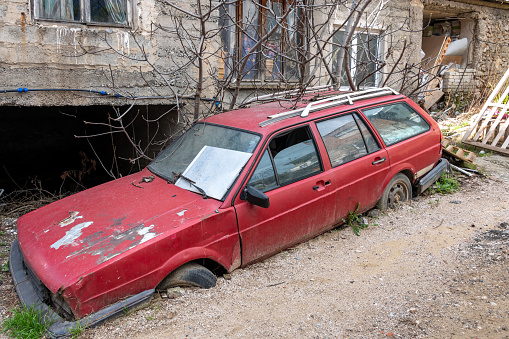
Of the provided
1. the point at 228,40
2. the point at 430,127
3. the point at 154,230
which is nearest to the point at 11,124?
the point at 228,40

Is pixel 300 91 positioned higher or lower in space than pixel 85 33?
lower

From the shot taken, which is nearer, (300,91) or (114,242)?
(114,242)

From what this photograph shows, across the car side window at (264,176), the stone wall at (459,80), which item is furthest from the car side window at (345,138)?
the stone wall at (459,80)

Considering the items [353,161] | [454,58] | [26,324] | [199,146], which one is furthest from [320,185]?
[454,58]

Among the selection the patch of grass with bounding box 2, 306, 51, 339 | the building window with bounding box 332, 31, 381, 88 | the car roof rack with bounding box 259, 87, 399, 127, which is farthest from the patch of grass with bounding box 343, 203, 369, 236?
the building window with bounding box 332, 31, 381, 88

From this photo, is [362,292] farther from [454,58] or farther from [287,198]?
[454,58]

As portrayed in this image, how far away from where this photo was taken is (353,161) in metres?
4.53

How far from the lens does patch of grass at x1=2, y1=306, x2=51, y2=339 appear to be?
2920mm

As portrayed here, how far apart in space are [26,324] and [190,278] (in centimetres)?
120

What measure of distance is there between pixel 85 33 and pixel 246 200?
3654mm

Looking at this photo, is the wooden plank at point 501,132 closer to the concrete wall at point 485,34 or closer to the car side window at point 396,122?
the car side window at point 396,122

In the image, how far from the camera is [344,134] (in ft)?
15.0

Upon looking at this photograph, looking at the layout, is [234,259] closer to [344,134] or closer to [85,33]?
[344,134]

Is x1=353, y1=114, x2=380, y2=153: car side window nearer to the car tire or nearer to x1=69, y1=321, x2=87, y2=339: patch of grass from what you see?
the car tire
